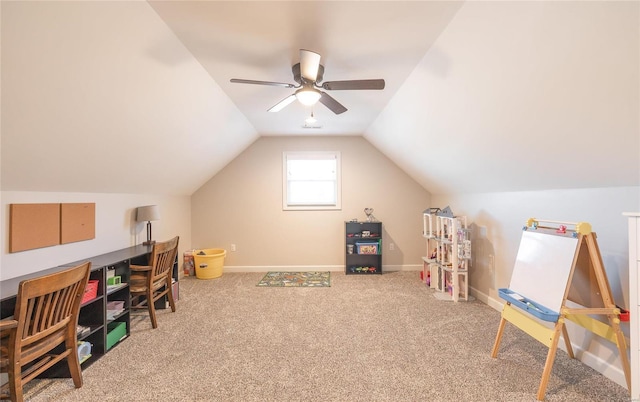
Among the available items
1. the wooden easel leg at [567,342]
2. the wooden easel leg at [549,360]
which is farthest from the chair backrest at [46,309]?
the wooden easel leg at [567,342]

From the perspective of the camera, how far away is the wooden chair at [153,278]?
2676 mm

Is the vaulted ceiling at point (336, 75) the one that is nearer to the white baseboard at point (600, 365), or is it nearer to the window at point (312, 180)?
the white baseboard at point (600, 365)

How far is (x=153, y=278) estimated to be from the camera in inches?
107

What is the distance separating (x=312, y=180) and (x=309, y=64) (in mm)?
3221

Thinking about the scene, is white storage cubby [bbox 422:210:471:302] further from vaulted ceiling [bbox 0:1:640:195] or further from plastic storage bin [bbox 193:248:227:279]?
plastic storage bin [bbox 193:248:227:279]

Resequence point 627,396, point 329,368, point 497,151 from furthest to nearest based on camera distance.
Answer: point 497,151 < point 329,368 < point 627,396

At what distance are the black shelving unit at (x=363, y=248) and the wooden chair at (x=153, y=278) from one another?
9.19 feet

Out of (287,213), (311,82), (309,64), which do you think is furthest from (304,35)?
(287,213)

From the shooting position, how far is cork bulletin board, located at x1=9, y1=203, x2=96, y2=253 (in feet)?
6.76

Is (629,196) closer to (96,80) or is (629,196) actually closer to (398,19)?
(398,19)

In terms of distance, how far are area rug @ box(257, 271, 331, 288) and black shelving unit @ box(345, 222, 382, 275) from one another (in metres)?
0.51

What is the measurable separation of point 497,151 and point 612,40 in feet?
4.26

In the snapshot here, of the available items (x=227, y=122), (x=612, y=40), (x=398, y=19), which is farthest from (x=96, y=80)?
(x=612, y=40)

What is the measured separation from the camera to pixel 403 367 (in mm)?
2066
